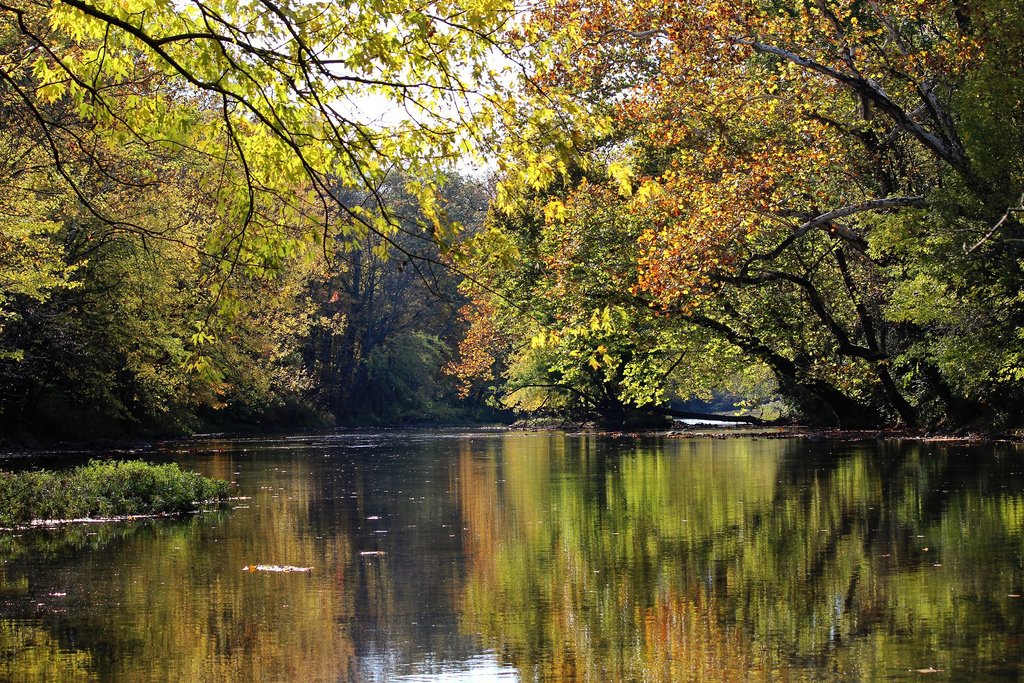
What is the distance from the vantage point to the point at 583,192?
3055 centimetres

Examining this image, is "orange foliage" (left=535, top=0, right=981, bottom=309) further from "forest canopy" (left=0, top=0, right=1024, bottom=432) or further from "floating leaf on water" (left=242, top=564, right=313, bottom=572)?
"floating leaf on water" (left=242, top=564, right=313, bottom=572)

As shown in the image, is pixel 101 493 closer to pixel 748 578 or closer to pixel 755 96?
pixel 748 578

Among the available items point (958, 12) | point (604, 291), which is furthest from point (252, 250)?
point (604, 291)

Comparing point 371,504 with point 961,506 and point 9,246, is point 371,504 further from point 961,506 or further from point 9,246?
point 9,246

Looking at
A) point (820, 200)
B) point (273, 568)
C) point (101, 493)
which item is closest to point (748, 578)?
point (273, 568)

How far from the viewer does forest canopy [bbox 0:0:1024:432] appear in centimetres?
888

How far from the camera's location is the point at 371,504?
15.6 m

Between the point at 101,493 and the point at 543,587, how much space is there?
8.39 meters

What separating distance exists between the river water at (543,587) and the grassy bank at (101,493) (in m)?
0.69

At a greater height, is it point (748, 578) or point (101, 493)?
point (101, 493)

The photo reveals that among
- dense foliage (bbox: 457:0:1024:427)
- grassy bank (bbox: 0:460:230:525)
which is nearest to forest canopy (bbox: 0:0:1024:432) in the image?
dense foliage (bbox: 457:0:1024:427)

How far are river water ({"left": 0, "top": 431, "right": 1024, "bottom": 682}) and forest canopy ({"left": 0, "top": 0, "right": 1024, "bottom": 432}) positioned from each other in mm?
2029

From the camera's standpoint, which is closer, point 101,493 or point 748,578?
point 748,578

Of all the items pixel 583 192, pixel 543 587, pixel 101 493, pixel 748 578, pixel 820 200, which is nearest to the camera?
pixel 543 587
